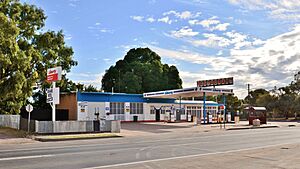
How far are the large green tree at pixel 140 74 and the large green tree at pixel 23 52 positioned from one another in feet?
89.8

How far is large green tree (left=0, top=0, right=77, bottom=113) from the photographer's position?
3052 centimetres

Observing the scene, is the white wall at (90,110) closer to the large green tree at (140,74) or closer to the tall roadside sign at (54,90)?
the tall roadside sign at (54,90)

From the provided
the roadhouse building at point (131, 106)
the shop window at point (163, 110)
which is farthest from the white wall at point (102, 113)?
the shop window at point (163, 110)

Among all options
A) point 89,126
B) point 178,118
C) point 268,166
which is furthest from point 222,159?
point 178,118

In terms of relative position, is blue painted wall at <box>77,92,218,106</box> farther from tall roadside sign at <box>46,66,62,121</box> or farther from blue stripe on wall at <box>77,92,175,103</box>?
tall roadside sign at <box>46,66,62,121</box>

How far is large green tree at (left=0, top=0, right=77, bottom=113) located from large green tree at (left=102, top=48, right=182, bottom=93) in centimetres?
2736

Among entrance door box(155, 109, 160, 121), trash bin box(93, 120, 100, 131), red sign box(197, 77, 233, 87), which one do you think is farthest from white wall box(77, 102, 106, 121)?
trash bin box(93, 120, 100, 131)

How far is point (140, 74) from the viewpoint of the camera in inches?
2975

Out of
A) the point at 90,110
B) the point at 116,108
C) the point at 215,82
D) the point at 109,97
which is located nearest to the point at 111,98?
the point at 109,97

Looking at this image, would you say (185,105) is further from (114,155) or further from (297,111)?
(114,155)

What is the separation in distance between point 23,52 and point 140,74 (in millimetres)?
42570

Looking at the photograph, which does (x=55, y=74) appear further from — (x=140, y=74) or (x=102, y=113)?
(x=140, y=74)

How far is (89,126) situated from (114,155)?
15.8 meters

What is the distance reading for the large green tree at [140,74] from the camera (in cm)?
7360
